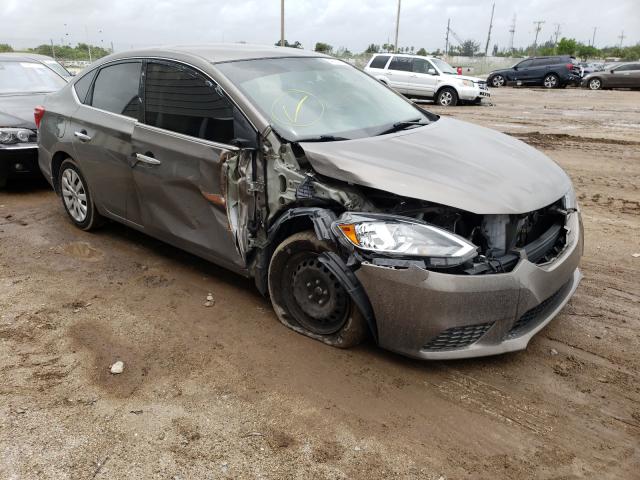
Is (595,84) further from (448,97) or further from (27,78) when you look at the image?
(27,78)

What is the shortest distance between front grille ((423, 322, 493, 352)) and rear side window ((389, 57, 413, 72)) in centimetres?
1707

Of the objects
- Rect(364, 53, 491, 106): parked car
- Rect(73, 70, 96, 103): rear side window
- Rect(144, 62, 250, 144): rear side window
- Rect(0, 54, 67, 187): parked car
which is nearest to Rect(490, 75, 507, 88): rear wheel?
Rect(364, 53, 491, 106): parked car

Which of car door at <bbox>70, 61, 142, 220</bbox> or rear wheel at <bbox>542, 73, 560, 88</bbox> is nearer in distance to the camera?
car door at <bbox>70, 61, 142, 220</bbox>

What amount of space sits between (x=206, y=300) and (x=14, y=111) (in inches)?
174

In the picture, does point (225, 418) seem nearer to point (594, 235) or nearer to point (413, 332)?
point (413, 332)

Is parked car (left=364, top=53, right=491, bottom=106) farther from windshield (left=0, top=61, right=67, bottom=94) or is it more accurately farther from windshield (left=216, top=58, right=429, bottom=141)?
windshield (left=216, top=58, right=429, bottom=141)

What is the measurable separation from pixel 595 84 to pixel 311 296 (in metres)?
27.9

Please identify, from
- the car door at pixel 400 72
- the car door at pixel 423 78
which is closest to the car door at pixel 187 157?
the car door at pixel 423 78

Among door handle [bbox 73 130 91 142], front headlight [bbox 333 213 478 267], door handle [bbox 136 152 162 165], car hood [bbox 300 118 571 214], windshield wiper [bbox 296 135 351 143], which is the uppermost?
windshield wiper [bbox 296 135 351 143]

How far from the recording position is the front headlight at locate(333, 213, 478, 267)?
2826mm

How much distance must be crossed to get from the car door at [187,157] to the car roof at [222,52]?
0.12 meters

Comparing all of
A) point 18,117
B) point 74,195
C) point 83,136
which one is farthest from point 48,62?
point 83,136

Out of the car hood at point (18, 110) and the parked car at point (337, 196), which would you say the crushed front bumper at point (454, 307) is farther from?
the car hood at point (18, 110)

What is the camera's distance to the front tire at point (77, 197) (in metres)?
5.09
